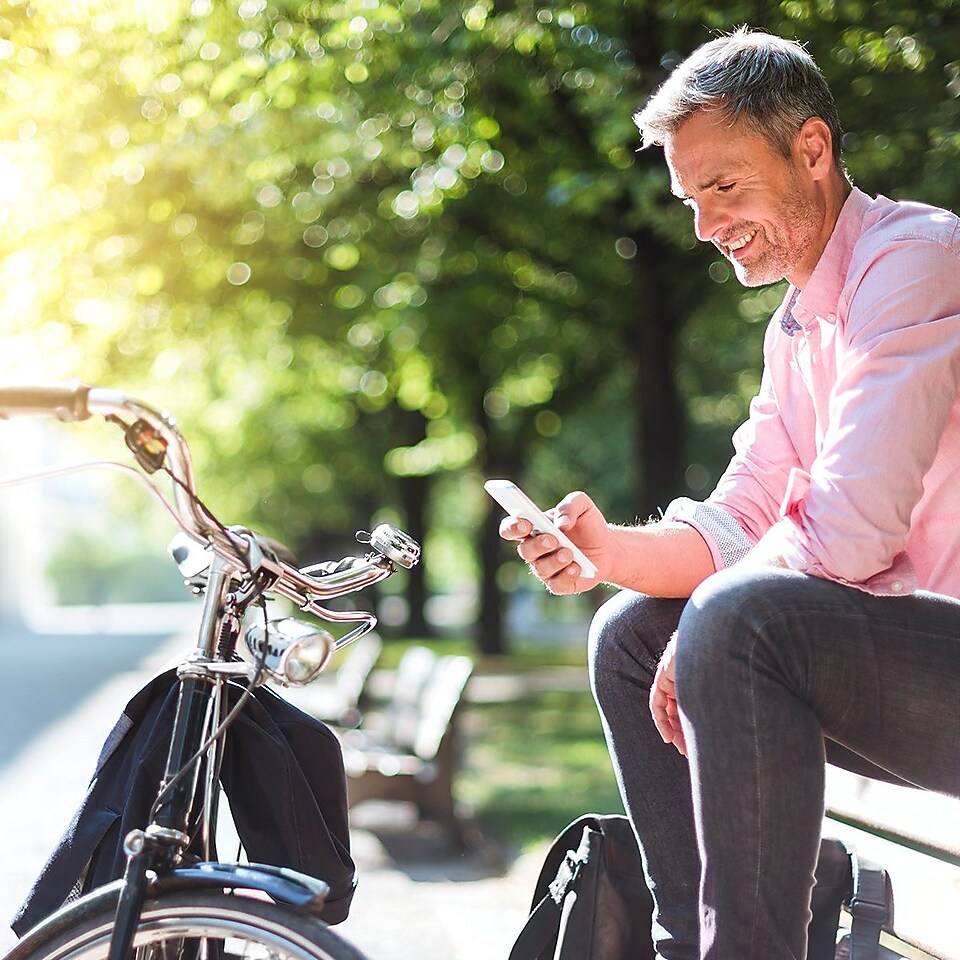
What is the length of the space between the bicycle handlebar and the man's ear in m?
0.94

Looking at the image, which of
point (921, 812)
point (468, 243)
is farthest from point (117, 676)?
point (921, 812)

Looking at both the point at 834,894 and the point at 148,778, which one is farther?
the point at 834,894

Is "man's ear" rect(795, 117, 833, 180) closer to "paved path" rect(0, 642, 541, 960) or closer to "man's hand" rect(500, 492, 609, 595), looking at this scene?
"man's hand" rect(500, 492, 609, 595)

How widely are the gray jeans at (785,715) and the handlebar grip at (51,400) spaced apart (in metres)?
0.89

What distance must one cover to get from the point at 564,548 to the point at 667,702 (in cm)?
32

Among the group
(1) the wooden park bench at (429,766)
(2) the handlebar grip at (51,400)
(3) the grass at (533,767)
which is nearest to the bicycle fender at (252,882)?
(2) the handlebar grip at (51,400)

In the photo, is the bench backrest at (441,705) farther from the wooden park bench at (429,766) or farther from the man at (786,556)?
the man at (786,556)

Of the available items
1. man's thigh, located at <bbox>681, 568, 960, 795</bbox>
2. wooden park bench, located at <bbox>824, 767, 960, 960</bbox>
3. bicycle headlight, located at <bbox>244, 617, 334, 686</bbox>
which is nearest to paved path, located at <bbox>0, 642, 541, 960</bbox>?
wooden park bench, located at <bbox>824, 767, 960, 960</bbox>

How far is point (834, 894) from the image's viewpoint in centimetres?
256

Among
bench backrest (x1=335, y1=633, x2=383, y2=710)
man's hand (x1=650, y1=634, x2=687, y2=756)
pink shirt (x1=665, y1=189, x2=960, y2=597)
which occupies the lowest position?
bench backrest (x1=335, y1=633, x2=383, y2=710)

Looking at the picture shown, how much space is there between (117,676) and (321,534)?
22742mm

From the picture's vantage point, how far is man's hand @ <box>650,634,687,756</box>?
6.98 feet

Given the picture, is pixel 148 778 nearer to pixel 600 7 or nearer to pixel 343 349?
pixel 600 7

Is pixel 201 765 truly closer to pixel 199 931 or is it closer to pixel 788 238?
pixel 199 931
